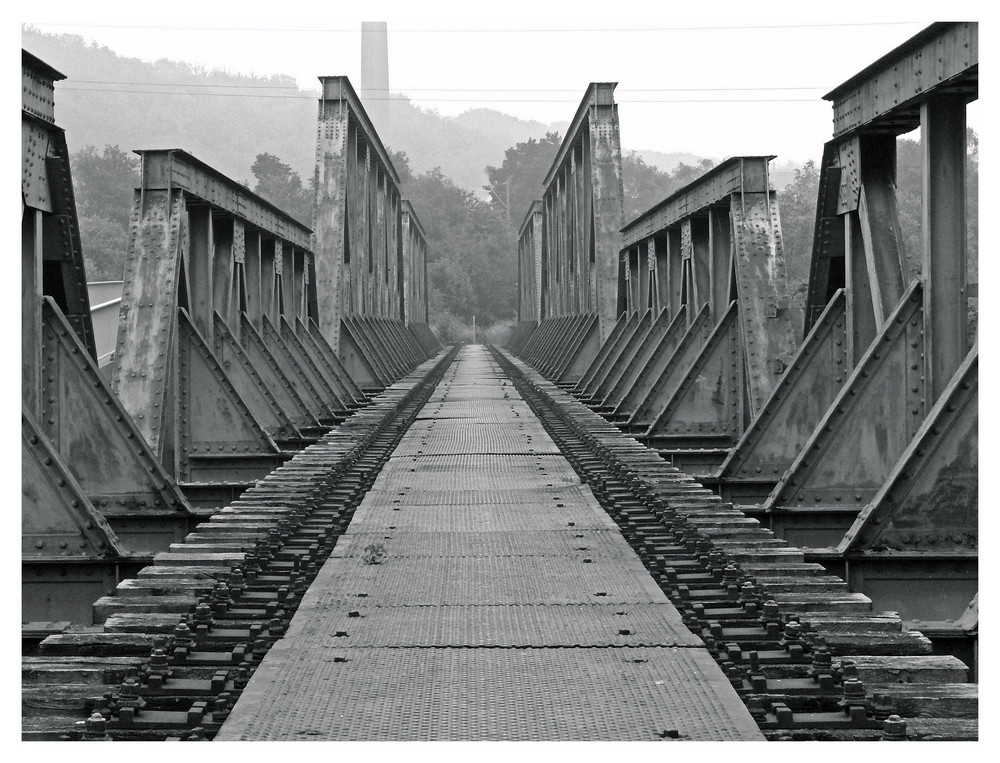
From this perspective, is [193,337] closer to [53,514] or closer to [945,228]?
[53,514]

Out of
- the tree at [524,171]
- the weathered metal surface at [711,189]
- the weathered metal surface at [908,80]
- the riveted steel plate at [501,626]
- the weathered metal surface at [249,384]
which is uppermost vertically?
the tree at [524,171]

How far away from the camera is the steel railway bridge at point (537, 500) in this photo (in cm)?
385

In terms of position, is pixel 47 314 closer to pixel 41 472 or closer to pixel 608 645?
pixel 41 472

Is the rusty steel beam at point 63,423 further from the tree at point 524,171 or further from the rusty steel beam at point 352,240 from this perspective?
the tree at point 524,171

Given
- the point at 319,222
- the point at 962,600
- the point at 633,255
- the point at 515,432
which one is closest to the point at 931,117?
the point at 962,600

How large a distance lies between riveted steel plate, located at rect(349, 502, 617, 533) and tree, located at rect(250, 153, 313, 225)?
80.2 metres

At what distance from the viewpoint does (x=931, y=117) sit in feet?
21.6

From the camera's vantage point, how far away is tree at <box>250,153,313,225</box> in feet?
289

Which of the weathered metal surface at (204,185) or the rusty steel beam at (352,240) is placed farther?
the rusty steel beam at (352,240)

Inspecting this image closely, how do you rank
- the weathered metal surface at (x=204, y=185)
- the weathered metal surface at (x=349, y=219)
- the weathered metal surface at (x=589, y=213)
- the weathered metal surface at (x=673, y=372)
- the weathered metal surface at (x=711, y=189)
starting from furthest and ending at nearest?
the weathered metal surface at (x=589, y=213), the weathered metal surface at (x=349, y=219), the weathered metal surface at (x=673, y=372), the weathered metal surface at (x=711, y=189), the weathered metal surface at (x=204, y=185)

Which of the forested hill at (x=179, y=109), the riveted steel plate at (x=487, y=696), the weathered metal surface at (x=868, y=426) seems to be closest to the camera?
the riveted steel plate at (x=487, y=696)

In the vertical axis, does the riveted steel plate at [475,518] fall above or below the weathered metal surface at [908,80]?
below

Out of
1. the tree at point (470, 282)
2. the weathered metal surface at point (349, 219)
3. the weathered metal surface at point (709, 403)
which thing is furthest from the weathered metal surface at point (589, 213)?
the tree at point (470, 282)

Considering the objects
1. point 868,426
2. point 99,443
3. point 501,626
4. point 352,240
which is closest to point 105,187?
point 352,240
